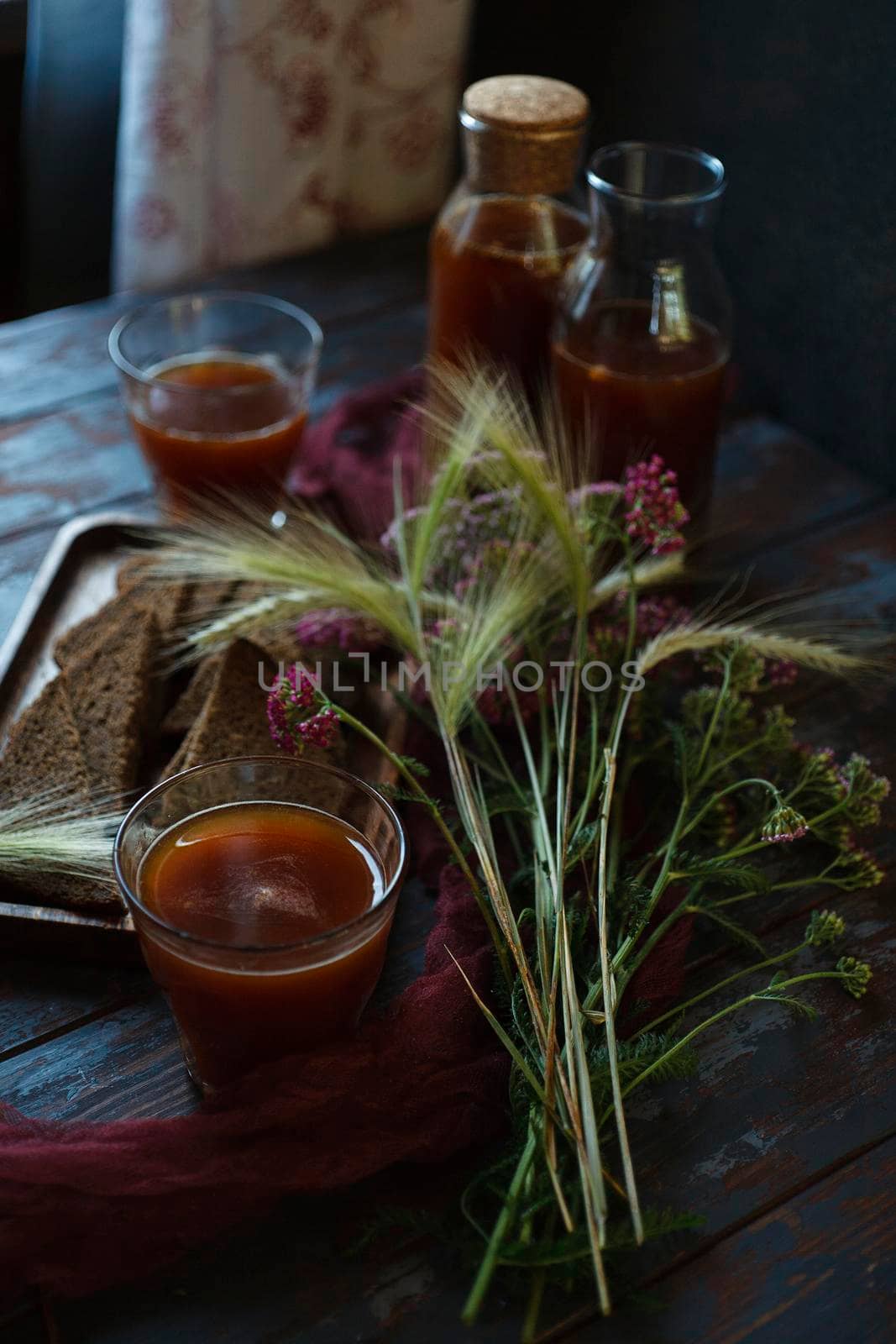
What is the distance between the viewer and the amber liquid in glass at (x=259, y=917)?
2.67ft

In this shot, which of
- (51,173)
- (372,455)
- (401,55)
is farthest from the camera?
(51,173)

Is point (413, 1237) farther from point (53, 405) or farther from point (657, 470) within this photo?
point (53, 405)

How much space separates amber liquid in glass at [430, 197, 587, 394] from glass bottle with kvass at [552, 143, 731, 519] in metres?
0.07

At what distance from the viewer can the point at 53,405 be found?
5.31ft

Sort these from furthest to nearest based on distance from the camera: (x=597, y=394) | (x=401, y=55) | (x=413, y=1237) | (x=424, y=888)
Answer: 1. (x=401, y=55)
2. (x=597, y=394)
3. (x=424, y=888)
4. (x=413, y=1237)

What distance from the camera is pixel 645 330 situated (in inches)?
51.1

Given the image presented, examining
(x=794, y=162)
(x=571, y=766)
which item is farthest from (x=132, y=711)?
(x=794, y=162)

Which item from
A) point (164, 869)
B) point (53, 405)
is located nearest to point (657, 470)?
point (164, 869)

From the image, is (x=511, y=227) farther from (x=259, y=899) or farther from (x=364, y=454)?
(x=259, y=899)

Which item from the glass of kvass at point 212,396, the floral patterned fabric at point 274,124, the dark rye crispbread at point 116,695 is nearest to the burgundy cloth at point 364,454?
the glass of kvass at point 212,396

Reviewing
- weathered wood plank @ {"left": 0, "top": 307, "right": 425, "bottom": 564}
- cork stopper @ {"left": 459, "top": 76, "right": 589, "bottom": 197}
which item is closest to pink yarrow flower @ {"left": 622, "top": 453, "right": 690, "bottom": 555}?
cork stopper @ {"left": 459, "top": 76, "right": 589, "bottom": 197}

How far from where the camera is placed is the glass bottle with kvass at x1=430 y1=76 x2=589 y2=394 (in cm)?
133

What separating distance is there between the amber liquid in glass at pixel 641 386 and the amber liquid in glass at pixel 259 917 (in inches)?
22.8

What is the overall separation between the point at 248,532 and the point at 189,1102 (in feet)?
→ 1.95
